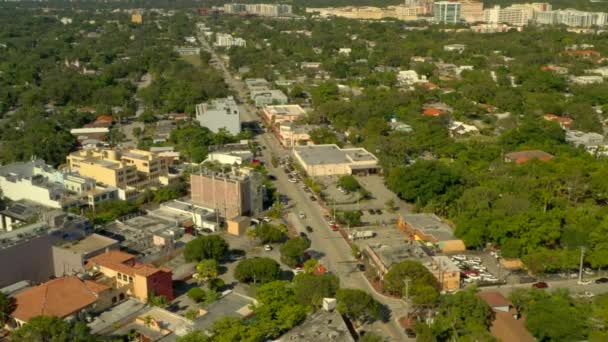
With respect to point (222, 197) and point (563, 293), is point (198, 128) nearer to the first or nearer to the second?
point (222, 197)

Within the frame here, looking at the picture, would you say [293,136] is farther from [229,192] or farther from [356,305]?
[356,305]

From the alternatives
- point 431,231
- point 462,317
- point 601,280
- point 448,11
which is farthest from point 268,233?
point 448,11

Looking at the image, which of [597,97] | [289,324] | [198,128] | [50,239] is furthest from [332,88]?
[289,324]

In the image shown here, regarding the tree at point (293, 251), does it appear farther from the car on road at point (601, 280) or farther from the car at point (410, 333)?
the car on road at point (601, 280)

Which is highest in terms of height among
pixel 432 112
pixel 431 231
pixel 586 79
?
pixel 586 79

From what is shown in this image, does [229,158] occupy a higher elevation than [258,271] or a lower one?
higher

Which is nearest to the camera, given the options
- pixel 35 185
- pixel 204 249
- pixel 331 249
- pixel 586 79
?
pixel 204 249
